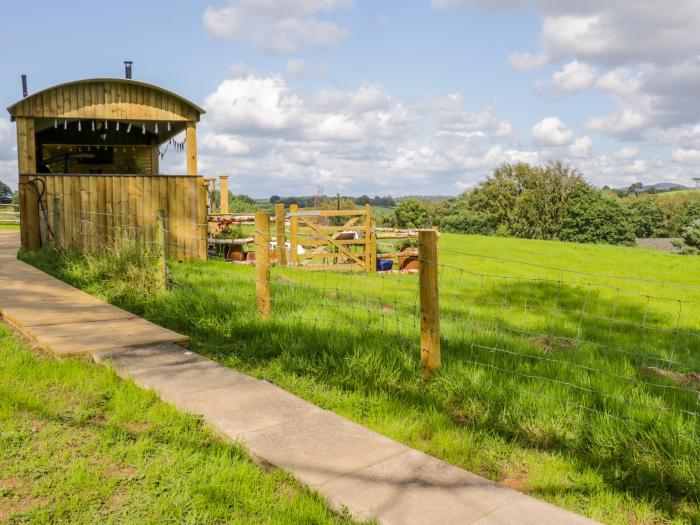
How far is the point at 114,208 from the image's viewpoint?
39.9 feet

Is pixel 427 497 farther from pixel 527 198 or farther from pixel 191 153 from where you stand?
pixel 527 198

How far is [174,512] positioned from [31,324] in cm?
406

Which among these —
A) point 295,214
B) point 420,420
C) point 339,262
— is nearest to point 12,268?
point 295,214

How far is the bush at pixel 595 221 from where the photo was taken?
53781 mm

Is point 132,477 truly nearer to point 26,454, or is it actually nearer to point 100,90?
point 26,454

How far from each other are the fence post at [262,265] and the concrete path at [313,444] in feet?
3.37

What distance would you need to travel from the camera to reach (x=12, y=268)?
992cm

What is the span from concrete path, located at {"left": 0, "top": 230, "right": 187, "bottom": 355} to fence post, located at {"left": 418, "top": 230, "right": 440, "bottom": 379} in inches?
93.0

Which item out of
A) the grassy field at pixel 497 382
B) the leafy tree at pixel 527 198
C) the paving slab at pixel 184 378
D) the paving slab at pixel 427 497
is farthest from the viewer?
the leafy tree at pixel 527 198

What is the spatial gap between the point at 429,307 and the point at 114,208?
9569mm

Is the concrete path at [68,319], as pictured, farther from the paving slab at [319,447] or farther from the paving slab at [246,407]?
the paving slab at [319,447]

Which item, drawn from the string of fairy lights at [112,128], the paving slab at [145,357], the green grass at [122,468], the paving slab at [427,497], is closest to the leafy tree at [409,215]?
the string of fairy lights at [112,128]

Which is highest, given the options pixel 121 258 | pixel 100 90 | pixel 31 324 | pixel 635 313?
pixel 100 90

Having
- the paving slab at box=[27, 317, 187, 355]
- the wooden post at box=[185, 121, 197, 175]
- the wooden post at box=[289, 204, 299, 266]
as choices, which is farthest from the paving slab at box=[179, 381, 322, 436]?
the wooden post at box=[185, 121, 197, 175]
